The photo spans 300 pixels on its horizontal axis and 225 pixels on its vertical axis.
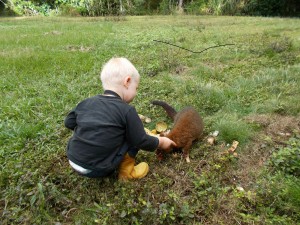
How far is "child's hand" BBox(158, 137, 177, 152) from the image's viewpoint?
278cm

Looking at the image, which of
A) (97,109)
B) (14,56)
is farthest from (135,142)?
(14,56)

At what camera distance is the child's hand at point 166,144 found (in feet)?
9.13

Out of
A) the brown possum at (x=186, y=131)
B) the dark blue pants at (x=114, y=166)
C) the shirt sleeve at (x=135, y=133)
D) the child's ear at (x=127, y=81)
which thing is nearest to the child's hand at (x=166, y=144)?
the brown possum at (x=186, y=131)

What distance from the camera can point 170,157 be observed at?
2973mm

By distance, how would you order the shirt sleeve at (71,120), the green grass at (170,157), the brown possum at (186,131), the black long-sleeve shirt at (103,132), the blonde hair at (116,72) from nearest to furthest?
the green grass at (170,157) < the black long-sleeve shirt at (103,132) < the blonde hair at (116,72) < the shirt sleeve at (71,120) < the brown possum at (186,131)

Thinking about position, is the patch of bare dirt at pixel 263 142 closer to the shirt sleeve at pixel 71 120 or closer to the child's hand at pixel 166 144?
the child's hand at pixel 166 144

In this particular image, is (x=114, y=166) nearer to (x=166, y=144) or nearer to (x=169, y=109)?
(x=166, y=144)

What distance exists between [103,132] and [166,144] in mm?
667

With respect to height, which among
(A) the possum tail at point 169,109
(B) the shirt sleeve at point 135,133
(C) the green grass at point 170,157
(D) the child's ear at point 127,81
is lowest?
(C) the green grass at point 170,157

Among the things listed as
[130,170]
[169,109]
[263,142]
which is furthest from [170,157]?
[263,142]

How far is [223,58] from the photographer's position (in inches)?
245

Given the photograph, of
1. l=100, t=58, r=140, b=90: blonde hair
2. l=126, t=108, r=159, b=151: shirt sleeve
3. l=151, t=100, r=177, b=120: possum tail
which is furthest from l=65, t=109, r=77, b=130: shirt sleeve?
l=151, t=100, r=177, b=120: possum tail

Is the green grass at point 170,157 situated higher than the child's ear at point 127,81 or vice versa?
the child's ear at point 127,81

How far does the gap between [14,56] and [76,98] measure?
9.66 feet
